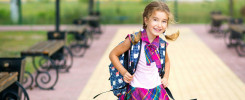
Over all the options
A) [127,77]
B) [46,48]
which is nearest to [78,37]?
[46,48]

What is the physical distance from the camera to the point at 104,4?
20484 mm

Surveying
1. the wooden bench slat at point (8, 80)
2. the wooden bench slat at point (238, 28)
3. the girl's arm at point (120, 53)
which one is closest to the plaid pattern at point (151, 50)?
the girl's arm at point (120, 53)

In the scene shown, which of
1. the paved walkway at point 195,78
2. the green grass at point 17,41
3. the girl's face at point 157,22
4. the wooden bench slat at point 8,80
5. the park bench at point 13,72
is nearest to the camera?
the girl's face at point 157,22

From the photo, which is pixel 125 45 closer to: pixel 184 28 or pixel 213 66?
pixel 213 66

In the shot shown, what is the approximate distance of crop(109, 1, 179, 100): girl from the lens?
11.9ft

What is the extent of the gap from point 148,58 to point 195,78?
16.1ft

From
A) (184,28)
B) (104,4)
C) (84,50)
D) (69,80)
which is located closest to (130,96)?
(69,80)

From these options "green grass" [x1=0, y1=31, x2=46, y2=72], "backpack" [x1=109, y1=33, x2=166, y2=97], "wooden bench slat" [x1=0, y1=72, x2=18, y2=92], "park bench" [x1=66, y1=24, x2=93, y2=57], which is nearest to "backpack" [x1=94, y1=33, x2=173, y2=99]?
"backpack" [x1=109, y1=33, x2=166, y2=97]

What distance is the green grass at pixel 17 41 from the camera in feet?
38.7

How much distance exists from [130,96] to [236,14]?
1700 centimetres

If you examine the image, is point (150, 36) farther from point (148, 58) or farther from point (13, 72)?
point (13, 72)

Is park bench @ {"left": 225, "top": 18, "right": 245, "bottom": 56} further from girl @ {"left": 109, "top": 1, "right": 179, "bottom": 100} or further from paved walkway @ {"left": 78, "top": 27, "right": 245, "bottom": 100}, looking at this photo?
girl @ {"left": 109, "top": 1, "right": 179, "bottom": 100}

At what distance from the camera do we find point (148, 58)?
3.73 metres

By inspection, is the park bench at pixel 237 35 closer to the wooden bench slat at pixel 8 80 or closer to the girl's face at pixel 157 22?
the wooden bench slat at pixel 8 80
